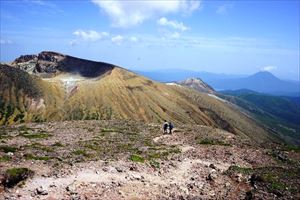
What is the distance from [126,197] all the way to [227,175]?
12.9m

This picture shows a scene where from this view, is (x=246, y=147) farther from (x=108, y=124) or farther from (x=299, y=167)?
(x=108, y=124)

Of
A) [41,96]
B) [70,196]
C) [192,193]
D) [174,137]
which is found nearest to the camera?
[70,196]

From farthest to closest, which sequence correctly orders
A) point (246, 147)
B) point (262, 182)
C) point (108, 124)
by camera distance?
point (108, 124) → point (246, 147) → point (262, 182)

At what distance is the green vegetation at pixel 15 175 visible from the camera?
104 ft

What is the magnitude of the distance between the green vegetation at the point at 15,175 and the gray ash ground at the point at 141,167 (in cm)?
19

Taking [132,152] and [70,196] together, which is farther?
[132,152]

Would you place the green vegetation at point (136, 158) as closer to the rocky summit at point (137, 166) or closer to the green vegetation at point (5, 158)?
the rocky summit at point (137, 166)

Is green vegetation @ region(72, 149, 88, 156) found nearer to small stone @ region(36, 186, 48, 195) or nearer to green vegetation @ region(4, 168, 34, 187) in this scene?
green vegetation @ region(4, 168, 34, 187)

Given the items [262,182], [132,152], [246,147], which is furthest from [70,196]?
[246,147]

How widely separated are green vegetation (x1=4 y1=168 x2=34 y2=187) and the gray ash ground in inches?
7.6

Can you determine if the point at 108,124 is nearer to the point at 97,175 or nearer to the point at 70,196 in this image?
the point at 97,175

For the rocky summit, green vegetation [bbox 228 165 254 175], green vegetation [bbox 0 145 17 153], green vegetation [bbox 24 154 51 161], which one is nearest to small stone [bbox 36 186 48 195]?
the rocky summit

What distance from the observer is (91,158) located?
40375 millimetres

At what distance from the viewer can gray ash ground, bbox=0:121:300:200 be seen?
3209 centimetres
